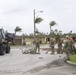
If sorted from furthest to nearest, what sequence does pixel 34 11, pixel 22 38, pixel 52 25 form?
pixel 52 25
pixel 22 38
pixel 34 11

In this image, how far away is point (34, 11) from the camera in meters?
59.5

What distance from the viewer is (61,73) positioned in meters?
15.9

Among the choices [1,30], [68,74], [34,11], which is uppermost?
[34,11]

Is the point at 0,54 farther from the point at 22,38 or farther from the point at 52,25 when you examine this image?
the point at 52,25

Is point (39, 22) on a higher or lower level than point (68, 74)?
higher

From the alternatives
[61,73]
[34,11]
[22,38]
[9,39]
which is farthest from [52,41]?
[22,38]

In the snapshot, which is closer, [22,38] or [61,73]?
[61,73]

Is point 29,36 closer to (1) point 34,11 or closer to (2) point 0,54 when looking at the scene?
(1) point 34,11

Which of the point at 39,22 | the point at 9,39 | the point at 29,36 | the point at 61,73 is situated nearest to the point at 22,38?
the point at 29,36

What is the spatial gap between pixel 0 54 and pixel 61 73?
56.8 ft

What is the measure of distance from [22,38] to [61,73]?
9662cm

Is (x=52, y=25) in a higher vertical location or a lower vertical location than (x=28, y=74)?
higher

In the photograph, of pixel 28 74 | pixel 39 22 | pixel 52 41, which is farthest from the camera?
pixel 39 22

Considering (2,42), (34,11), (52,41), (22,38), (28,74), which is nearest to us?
(28,74)
